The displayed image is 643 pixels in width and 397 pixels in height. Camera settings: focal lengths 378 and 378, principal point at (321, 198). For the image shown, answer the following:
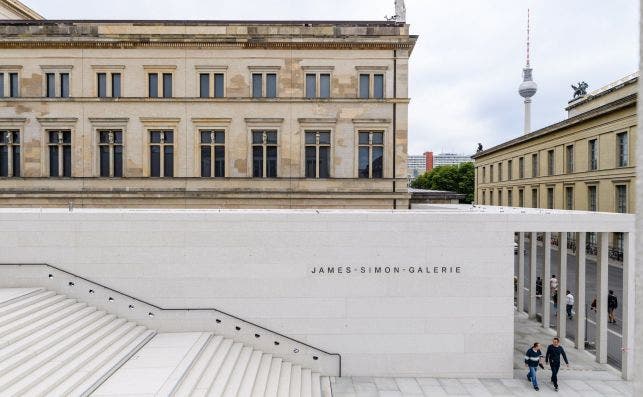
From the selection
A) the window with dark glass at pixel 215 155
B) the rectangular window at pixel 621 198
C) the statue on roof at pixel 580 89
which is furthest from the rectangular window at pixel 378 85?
the statue on roof at pixel 580 89

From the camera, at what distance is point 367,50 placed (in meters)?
22.2

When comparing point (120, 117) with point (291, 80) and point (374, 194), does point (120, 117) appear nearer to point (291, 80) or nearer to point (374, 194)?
point (291, 80)

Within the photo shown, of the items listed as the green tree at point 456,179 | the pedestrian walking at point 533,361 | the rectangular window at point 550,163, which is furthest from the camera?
the green tree at point 456,179

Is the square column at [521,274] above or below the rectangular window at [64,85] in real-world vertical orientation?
below

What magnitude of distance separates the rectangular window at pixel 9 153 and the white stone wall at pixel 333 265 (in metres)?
10.4

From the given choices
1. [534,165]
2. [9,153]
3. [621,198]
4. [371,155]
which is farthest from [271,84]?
[534,165]

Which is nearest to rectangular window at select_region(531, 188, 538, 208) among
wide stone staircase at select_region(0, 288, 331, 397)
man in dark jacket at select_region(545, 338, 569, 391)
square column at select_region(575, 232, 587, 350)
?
square column at select_region(575, 232, 587, 350)

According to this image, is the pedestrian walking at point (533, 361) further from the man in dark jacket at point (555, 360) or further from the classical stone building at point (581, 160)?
the classical stone building at point (581, 160)

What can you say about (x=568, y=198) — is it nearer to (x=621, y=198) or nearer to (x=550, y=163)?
(x=550, y=163)

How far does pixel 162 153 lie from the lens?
22.4 metres

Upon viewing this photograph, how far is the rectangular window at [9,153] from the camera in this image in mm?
22156

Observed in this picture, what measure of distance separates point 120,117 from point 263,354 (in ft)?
53.6

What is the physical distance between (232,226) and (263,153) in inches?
346

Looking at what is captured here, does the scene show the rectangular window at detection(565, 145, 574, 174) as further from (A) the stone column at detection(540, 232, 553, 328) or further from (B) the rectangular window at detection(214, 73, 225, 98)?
(B) the rectangular window at detection(214, 73, 225, 98)
